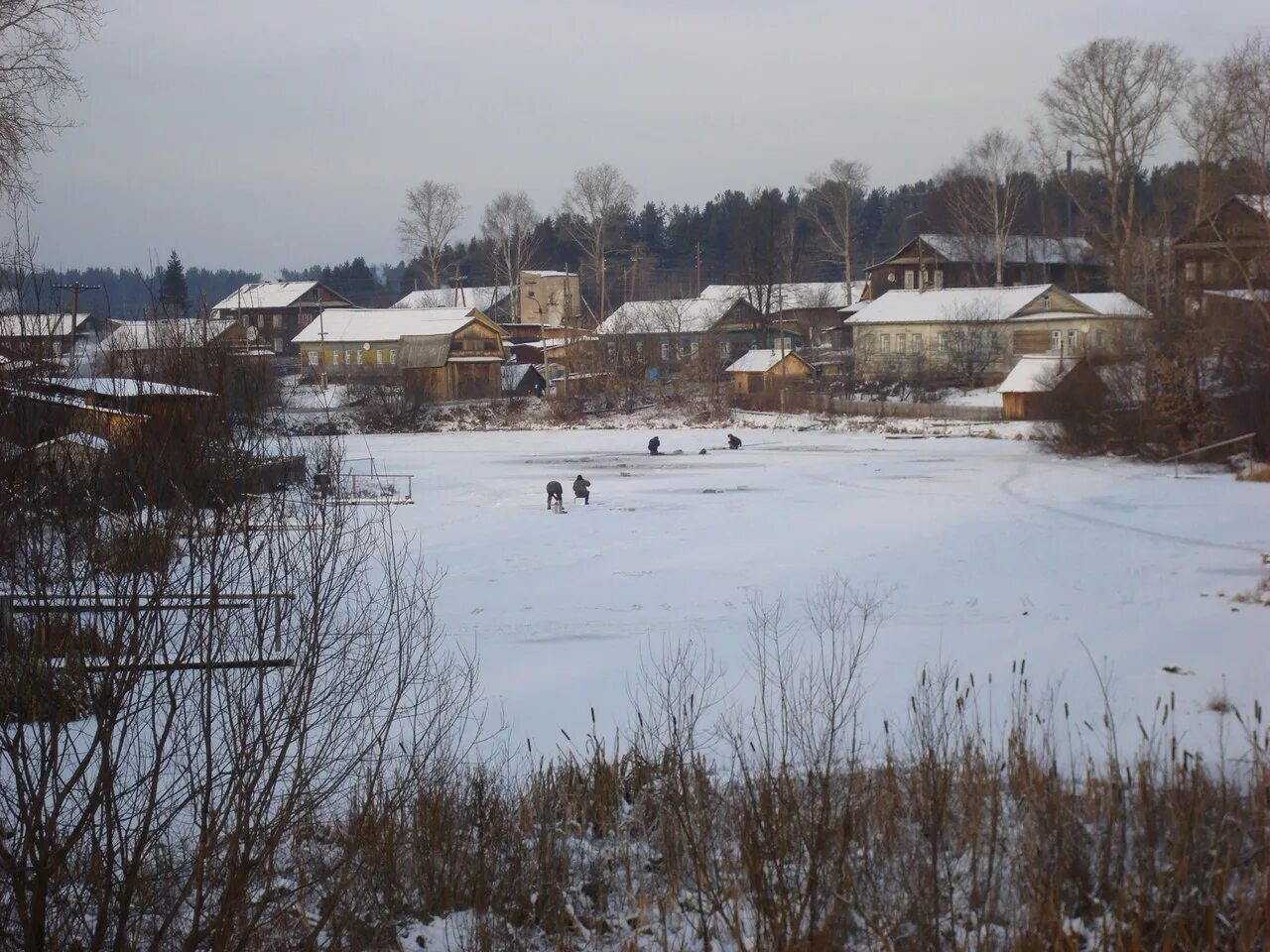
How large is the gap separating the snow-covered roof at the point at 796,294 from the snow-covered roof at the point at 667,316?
2.35m

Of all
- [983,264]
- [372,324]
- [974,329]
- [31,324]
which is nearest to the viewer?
[31,324]

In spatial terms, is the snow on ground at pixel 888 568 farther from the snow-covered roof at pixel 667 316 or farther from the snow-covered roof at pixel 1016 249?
the snow-covered roof at pixel 1016 249

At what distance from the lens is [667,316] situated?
230 feet

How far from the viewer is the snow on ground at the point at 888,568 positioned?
40.4 ft

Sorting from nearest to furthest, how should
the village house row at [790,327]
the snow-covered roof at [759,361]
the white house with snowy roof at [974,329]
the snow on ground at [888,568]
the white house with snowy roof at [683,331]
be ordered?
the snow on ground at [888,568] < the village house row at [790,327] < the white house with snowy roof at [974,329] < the snow-covered roof at [759,361] < the white house with snowy roof at [683,331]

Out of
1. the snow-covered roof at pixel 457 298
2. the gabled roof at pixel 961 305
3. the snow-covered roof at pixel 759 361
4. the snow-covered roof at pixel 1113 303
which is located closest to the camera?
the snow-covered roof at pixel 1113 303

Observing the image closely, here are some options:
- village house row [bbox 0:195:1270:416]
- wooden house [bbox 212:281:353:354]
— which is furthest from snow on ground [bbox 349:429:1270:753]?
wooden house [bbox 212:281:353:354]

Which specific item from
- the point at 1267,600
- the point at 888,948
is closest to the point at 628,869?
the point at 888,948

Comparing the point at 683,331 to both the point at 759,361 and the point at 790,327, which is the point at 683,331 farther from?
the point at 759,361

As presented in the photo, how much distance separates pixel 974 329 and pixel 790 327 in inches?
725

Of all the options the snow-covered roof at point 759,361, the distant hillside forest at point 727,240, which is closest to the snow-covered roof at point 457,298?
the distant hillside forest at point 727,240

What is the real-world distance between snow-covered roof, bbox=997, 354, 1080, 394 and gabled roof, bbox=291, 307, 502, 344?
30.3m

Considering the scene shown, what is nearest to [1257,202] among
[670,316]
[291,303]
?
[670,316]

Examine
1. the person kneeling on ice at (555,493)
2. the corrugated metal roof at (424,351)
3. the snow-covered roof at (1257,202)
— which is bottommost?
the person kneeling on ice at (555,493)
